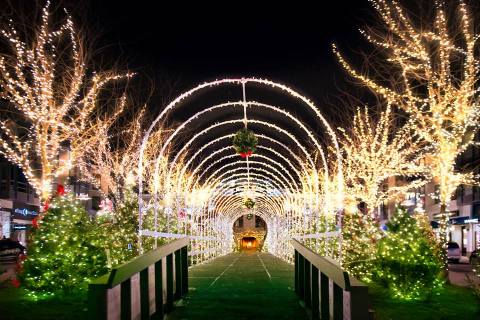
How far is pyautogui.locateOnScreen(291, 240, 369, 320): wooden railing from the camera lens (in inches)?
225

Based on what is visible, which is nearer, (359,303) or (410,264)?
(359,303)

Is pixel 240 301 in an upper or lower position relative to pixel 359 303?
lower

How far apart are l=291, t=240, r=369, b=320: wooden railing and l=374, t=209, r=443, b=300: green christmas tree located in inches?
63.9

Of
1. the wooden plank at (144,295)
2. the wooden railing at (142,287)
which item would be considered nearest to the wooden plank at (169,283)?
the wooden railing at (142,287)

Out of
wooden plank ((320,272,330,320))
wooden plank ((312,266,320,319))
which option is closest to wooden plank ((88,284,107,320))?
wooden plank ((320,272,330,320))

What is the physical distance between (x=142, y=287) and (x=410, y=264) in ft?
18.5

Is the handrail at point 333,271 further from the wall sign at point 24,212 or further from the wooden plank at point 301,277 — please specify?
the wall sign at point 24,212

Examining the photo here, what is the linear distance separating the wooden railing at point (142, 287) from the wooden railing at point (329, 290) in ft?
6.92

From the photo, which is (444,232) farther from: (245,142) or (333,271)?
(333,271)

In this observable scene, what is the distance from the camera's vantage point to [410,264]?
40.6ft

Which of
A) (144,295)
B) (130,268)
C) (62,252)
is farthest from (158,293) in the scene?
(62,252)

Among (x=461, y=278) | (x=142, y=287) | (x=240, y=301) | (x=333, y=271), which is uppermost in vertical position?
Result: (x=333, y=271)

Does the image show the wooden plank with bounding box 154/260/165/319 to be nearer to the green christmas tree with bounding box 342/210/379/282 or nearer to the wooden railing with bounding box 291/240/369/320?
the wooden railing with bounding box 291/240/369/320

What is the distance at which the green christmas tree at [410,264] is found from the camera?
488 inches
